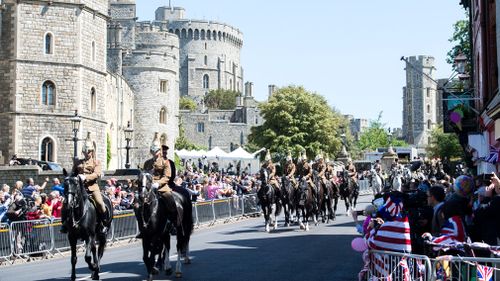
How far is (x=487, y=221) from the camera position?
1067 centimetres

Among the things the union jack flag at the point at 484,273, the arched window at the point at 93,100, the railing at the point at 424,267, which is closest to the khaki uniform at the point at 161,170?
the railing at the point at 424,267

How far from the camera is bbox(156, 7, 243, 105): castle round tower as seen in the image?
166 metres

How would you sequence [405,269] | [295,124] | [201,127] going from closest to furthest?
[405,269] → [295,124] → [201,127]

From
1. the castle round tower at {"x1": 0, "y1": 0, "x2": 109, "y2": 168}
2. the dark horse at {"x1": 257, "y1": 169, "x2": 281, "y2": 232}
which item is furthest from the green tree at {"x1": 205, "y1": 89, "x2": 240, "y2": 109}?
the dark horse at {"x1": 257, "y1": 169, "x2": 281, "y2": 232}

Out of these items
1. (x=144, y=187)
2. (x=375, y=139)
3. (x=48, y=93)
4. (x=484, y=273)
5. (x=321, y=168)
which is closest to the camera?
(x=484, y=273)

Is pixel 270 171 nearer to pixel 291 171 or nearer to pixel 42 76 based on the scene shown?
pixel 291 171

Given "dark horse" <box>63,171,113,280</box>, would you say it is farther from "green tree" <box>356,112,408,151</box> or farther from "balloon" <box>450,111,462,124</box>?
"green tree" <box>356,112,408,151</box>

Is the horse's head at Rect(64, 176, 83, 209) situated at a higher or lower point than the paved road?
higher

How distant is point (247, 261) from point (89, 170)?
159 inches

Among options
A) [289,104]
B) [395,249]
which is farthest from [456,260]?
[289,104]

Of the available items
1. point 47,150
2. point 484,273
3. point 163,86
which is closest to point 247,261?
point 484,273

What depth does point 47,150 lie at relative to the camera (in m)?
43.9

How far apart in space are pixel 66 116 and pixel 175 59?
1515 inches

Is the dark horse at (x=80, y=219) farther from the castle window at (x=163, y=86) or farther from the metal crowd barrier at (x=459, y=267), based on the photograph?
the castle window at (x=163, y=86)
